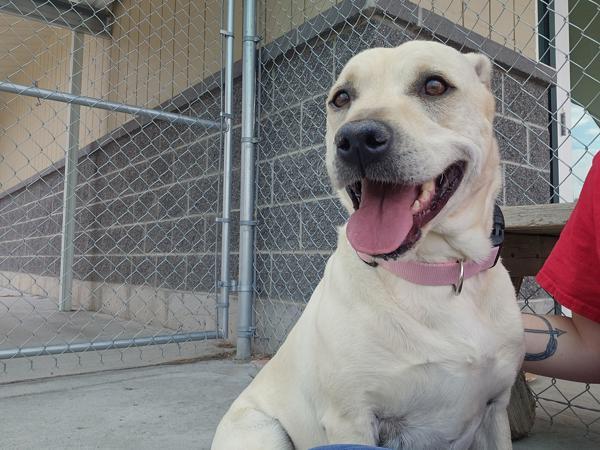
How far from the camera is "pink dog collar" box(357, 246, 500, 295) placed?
1.31 metres

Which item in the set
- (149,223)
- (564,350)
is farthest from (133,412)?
(149,223)

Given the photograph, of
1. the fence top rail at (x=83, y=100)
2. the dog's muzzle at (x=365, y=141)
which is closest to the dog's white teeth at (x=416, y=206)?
the dog's muzzle at (x=365, y=141)

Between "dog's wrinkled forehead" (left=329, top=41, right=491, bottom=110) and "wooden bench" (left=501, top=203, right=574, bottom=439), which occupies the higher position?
"dog's wrinkled forehead" (left=329, top=41, right=491, bottom=110)

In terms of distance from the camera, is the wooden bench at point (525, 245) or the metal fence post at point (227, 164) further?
the metal fence post at point (227, 164)

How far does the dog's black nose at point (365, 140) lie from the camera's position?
117 centimetres

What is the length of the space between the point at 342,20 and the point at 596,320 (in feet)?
6.96

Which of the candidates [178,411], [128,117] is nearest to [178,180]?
[128,117]

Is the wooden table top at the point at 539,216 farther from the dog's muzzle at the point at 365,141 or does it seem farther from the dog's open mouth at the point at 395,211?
the dog's muzzle at the point at 365,141

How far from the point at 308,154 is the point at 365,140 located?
2.06m

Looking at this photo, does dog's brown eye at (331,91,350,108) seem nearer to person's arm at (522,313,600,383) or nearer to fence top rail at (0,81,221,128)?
person's arm at (522,313,600,383)

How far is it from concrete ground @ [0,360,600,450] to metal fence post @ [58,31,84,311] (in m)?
3.35

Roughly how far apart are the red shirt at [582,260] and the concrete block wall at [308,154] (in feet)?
4.73

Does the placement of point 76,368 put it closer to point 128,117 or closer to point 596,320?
point 596,320

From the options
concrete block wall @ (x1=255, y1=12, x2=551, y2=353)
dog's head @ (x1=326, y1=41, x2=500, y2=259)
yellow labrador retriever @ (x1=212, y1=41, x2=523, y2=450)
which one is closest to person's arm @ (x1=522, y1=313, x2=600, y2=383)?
yellow labrador retriever @ (x1=212, y1=41, x2=523, y2=450)
